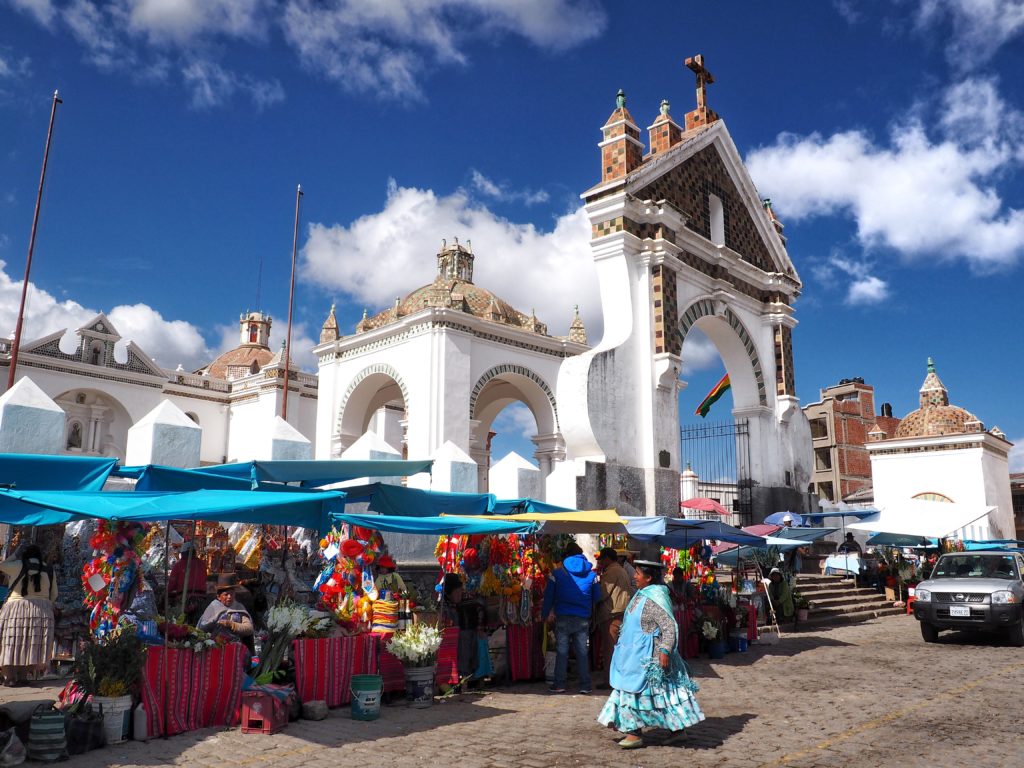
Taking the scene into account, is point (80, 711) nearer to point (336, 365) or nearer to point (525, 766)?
point (525, 766)

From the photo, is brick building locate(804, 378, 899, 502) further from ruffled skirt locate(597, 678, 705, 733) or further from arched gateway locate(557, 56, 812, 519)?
ruffled skirt locate(597, 678, 705, 733)

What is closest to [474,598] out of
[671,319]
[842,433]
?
[671,319]

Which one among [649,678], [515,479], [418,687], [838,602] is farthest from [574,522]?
[838,602]

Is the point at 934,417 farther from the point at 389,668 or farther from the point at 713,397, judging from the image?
the point at 389,668

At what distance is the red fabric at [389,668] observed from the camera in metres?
7.83

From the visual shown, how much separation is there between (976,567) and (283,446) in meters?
11.4

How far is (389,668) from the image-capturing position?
25.8ft

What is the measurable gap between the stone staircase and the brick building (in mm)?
24247

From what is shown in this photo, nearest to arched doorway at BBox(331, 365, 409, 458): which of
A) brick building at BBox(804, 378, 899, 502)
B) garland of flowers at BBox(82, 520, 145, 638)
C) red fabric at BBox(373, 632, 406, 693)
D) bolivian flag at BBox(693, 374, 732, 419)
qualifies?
bolivian flag at BBox(693, 374, 732, 419)

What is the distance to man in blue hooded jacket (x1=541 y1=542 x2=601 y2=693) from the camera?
839 centimetres

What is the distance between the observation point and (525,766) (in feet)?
18.0

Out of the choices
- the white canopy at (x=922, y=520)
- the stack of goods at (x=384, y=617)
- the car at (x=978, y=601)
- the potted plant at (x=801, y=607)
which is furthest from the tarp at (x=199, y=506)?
the white canopy at (x=922, y=520)

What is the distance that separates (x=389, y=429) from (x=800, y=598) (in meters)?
20.8

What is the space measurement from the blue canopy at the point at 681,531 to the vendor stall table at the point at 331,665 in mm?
3913
